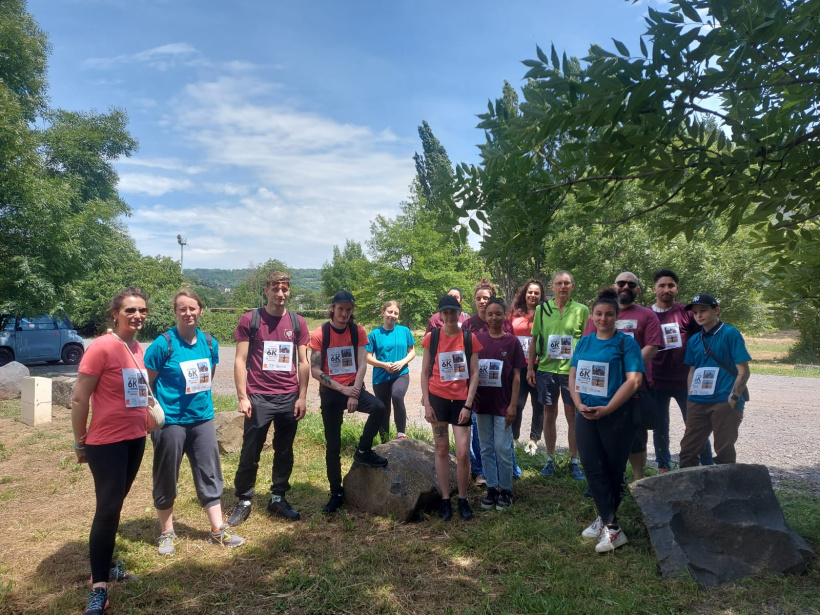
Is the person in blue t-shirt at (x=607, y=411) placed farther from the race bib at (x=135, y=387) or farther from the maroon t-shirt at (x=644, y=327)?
the race bib at (x=135, y=387)

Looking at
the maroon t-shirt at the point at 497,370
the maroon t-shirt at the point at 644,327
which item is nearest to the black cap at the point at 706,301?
the maroon t-shirt at the point at 644,327

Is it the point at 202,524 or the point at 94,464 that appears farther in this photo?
the point at 202,524

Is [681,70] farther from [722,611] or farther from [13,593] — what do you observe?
[13,593]

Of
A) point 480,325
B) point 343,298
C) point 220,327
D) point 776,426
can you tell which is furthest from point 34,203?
point 220,327

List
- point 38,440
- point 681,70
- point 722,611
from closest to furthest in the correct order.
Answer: point 681,70
point 722,611
point 38,440

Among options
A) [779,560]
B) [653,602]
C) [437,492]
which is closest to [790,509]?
[779,560]

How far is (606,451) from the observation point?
4281mm

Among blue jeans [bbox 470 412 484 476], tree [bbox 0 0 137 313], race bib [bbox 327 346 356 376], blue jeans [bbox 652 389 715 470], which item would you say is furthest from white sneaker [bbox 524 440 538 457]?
tree [bbox 0 0 137 313]

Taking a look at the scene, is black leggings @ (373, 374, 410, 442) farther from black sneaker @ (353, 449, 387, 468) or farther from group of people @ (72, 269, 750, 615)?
black sneaker @ (353, 449, 387, 468)

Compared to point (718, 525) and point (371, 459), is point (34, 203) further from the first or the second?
point (718, 525)

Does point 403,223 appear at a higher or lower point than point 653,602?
higher

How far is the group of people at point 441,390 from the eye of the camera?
11.9ft

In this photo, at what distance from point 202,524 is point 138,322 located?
85.7 inches

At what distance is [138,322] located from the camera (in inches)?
148
